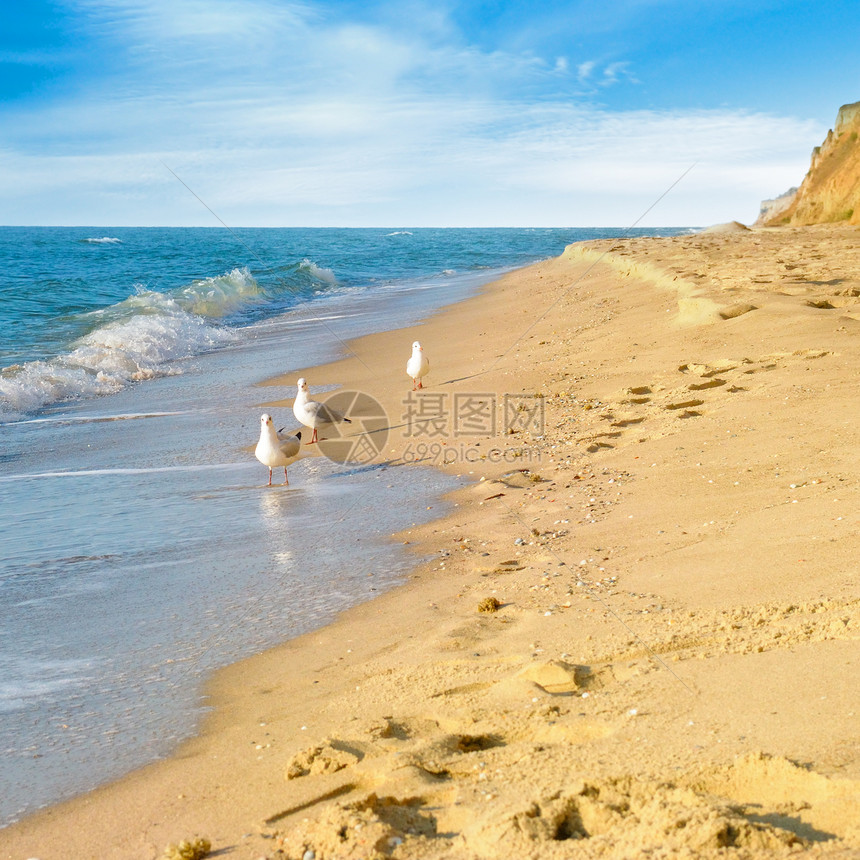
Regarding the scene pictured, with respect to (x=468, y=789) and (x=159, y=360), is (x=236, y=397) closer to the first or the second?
(x=159, y=360)

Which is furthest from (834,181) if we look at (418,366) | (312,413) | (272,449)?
(272,449)

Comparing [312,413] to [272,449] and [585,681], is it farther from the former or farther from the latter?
[585,681]

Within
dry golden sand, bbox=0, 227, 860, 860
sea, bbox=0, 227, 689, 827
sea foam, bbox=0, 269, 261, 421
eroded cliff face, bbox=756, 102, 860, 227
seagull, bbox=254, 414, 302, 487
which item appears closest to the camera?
dry golden sand, bbox=0, 227, 860, 860

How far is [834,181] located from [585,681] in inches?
1375

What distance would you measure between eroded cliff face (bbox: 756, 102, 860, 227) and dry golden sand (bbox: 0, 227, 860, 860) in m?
26.5

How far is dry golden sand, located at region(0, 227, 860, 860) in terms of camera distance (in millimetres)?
2309

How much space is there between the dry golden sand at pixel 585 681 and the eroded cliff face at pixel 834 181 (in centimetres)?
2650

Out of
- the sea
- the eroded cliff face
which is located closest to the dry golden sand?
the sea

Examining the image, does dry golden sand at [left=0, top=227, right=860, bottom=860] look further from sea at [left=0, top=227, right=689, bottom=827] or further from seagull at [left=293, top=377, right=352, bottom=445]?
seagull at [left=293, top=377, right=352, bottom=445]

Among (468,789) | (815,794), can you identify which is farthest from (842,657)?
(468,789)

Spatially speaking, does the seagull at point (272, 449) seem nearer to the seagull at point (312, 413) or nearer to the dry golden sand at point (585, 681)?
the seagull at point (312, 413)

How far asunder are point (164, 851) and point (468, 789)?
0.94 meters

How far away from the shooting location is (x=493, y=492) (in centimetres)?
606

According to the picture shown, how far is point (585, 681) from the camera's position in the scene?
312 cm
